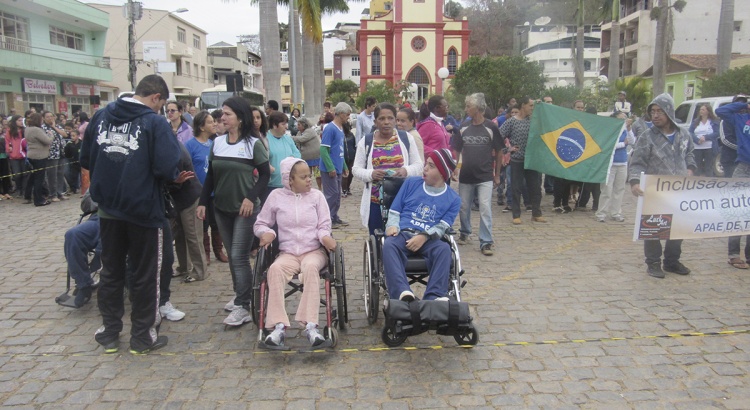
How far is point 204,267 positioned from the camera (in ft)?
21.7

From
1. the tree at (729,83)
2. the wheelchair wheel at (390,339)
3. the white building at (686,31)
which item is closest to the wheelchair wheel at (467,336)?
the wheelchair wheel at (390,339)

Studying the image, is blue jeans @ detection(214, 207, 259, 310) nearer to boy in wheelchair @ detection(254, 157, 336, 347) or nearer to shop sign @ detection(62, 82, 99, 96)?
boy in wheelchair @ detection(254, 157, 336, 347)

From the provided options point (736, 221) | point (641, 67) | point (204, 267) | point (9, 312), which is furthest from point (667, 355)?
point (641, 67)

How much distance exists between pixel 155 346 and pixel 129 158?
1509 millimetres

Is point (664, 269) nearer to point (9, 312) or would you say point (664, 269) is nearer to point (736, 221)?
point (736, 221)

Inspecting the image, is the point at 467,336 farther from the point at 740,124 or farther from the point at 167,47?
the point at 167,47

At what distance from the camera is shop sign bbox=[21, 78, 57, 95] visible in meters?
31.7

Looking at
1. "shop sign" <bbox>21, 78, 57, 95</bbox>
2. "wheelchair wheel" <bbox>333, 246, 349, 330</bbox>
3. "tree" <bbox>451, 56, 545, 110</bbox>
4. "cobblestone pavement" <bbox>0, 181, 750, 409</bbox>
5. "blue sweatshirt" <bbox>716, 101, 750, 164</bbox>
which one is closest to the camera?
"cobblestone pavement" <bbox>0, 181, 750, 409</bbox>

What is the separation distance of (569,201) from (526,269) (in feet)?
16.8

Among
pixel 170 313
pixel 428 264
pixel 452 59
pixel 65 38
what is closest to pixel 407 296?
pixel 428 264

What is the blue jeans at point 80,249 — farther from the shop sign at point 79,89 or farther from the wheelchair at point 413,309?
the shop sign at point 79,89

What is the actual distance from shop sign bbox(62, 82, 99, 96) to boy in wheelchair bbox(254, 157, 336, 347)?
36.6m

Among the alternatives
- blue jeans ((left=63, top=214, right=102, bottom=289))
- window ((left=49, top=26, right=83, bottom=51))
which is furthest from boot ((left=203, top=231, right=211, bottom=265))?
window ((left=49, top=26, right=83, bottom=51))

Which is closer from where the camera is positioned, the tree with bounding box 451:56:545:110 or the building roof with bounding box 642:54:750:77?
the building roof with bounding box 642:54:750:77
